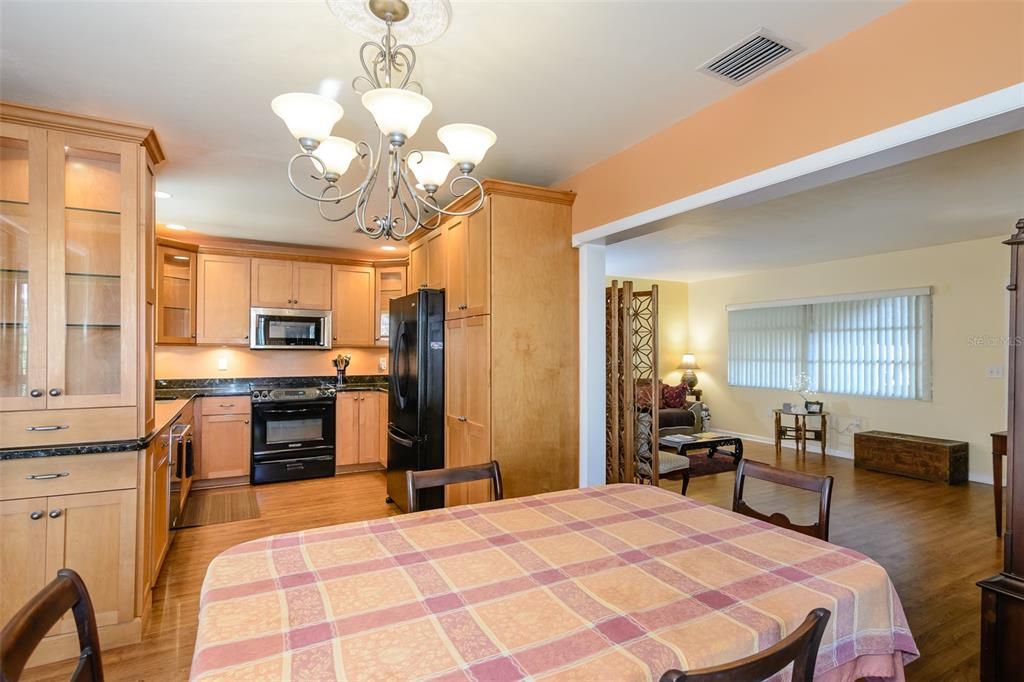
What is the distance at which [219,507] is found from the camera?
4289mm

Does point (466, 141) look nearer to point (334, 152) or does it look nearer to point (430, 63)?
point (334, 152)

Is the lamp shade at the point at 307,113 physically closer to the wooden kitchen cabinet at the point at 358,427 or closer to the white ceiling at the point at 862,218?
the white ceiling at the point at 862,218

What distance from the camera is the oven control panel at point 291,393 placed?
515 centimetres

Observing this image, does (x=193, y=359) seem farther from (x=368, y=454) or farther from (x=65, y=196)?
(x=65, y=196)

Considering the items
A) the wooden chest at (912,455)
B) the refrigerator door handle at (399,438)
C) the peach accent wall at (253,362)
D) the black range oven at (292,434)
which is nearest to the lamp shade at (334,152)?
the refrigerator door handle at (399,438)

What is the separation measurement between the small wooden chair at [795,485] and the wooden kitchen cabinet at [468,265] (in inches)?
66.8

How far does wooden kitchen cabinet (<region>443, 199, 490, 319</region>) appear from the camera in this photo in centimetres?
312

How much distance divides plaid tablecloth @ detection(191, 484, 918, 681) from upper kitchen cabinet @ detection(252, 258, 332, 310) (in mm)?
4388

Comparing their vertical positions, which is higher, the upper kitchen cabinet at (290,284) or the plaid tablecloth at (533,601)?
the upper kitchen cabinet at (290,284)

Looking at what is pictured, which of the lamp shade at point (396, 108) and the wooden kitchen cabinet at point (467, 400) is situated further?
the wooden kitchen cabinet at point (467, 400)

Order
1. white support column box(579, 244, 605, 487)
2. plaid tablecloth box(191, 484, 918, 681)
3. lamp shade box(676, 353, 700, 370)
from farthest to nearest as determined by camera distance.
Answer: lamp shade box(676, 353, 700, 370) < white support column box(579, 244, 605, 487) < plaid tablecloth box(191, 484, 918, 681)

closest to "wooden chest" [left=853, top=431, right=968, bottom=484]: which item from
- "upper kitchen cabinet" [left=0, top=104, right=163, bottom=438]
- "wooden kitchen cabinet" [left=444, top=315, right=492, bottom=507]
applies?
"wooden kitchen cabinet" [left=444, top=315, right=492, bottom=507]

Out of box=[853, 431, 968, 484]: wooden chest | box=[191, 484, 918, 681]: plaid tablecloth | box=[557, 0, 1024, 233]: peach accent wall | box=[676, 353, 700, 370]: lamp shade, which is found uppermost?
box=[557, 0, 1024, 233]: peach accent wall

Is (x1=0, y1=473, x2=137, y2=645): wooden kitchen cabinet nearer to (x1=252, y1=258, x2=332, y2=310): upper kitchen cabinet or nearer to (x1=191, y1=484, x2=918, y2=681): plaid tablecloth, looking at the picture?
(x1=191, y1=484, x2=918, y2=681): plaid tablecloth
